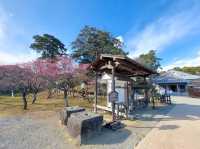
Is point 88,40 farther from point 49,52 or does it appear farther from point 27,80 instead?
point 27,80

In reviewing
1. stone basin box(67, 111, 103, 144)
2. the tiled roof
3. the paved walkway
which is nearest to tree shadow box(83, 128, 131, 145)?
stone basin box(67, 111, 103, 144)

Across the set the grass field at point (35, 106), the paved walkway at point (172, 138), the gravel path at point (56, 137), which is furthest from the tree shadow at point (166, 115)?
the grass field at point (35, 106)

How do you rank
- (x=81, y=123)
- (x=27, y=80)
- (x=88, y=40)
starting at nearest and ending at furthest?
(x=81, y=123)
(x=27, y=80)
(x=88, y=40)

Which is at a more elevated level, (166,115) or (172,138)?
(166,115)

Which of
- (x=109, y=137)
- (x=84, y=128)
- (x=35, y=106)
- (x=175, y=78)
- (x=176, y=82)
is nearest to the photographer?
(x=84, y=128)

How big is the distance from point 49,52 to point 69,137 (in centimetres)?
2601

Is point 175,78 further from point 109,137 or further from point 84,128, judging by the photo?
point 84,128

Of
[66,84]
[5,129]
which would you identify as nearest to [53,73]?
[66,84]

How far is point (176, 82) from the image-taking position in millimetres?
28562

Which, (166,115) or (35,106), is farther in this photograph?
(35,106)

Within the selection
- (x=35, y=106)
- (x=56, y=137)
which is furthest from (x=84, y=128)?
(x=35, y=106)

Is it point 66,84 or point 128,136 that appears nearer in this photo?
point 128,136

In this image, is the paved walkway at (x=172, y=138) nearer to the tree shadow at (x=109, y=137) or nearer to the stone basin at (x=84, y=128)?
the tree shadow at (x=109, y=137)

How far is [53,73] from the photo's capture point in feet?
42.4
